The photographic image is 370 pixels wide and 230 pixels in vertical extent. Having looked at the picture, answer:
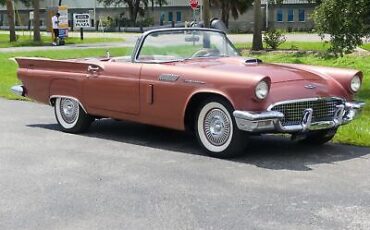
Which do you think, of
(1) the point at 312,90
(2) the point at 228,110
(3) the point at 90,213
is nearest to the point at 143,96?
(2) the point at 228,110

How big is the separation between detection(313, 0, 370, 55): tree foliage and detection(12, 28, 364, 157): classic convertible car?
3.61m

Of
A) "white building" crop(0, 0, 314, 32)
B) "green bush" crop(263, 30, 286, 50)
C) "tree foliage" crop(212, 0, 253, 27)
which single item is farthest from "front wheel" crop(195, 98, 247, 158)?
"tree foliage" crop(212, 0, 253, 27)

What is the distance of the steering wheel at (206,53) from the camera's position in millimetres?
7703

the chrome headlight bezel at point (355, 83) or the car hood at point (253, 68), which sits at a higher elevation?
the car hood at point (253, 68)

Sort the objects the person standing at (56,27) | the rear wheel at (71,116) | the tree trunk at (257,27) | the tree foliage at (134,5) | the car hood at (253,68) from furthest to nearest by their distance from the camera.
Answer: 1. the tree foliage at (134,5)
2. the person standing at (56,27)
3. the tree trunk at (257,27)
4. the rear wheel at (71,116)
5. the car hood at (253,68)

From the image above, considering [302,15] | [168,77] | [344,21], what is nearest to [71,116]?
[168,77]

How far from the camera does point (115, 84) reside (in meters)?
7.56

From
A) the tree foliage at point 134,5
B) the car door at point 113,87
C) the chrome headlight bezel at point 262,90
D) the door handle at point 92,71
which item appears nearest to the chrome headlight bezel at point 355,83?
the chrome headlight bezel at point 262,90

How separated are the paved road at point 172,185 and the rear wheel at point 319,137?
0.11m

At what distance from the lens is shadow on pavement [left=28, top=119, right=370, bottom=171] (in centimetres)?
651

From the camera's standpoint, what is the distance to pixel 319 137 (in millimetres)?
7293

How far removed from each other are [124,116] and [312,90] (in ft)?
7.59

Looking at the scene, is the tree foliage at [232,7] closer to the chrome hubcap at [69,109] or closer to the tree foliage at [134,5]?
the tree foliage at [134,5]

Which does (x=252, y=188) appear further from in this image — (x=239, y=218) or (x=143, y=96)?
(x=143, y=96)
